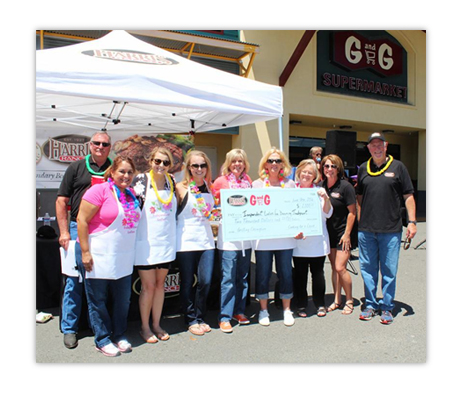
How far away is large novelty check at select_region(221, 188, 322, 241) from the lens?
343cm

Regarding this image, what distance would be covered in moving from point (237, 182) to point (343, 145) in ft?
16.2

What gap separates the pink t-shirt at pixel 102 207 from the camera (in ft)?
9.64

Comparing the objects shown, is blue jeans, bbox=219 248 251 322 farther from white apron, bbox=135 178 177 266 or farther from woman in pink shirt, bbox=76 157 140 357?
woman in pink shirt, bbox=76 157 140 357

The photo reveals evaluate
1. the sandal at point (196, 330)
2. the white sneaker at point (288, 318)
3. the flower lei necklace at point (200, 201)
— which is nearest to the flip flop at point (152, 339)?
the sandal at point (196, 330)

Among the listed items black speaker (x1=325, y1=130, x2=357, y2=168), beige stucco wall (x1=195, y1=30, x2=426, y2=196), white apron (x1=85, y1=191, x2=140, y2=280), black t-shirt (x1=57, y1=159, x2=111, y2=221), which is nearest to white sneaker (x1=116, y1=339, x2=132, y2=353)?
white apron (x1=85, y1=191, x2=140, y2=280)

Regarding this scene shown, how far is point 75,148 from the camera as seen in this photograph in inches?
268

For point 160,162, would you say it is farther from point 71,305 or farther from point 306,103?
point 306,103

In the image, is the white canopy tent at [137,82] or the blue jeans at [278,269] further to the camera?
the blue jeans at [278,269]

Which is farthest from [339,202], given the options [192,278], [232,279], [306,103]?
[306,103]

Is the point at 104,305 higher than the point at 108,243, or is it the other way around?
the point at 108,243

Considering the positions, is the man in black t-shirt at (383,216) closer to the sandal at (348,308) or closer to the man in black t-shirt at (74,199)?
the sandal at (348,308)

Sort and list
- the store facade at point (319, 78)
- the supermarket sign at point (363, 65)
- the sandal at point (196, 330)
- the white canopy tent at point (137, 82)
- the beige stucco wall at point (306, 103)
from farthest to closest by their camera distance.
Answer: the supermarket sign at point (363, 65)
the beige stucco wall at point (306, 103)
the store facade at point (319, 78)
the sandal at point (196, 330)
the white canopy tent at point (137, 82)

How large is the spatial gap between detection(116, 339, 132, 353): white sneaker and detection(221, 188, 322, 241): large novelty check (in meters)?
1.23

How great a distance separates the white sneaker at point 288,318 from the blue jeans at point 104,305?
62.6 inches
